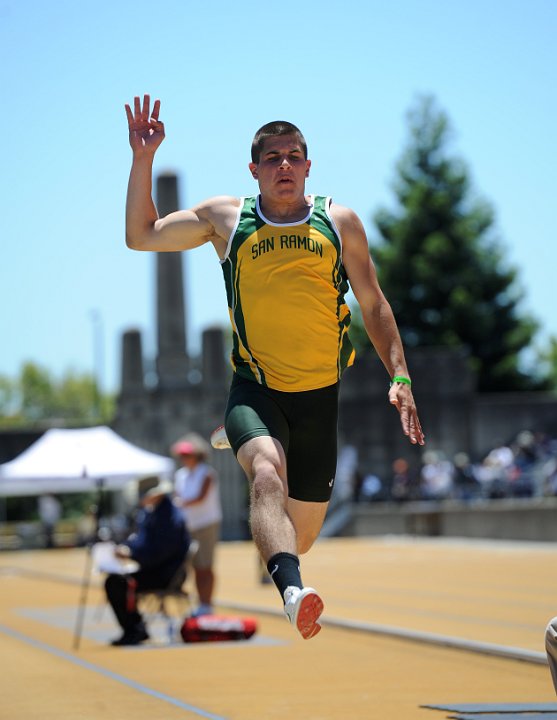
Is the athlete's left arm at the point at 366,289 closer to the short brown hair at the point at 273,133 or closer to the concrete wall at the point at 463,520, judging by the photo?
the short brown hair at the point at 273,133

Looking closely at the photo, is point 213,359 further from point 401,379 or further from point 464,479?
point 401,379

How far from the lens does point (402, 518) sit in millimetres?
38938

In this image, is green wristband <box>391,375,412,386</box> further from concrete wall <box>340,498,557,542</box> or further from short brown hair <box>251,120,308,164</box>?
concrete wall <box>340,498,557,542</box>

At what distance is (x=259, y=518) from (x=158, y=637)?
7873 mm

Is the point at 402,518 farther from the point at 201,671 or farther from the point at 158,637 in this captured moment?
the point at 201,671

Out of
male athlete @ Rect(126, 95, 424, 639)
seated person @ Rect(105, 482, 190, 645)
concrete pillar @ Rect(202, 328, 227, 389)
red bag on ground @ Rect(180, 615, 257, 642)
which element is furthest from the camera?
concrete pillar @ Rect(202, 328, 227, 389)

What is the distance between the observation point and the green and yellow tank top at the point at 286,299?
6.63m

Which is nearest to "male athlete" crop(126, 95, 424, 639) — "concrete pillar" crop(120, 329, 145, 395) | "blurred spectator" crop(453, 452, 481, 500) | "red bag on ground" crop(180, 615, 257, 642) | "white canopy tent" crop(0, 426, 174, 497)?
"red bag on ground" crop(180, 615, 257, 642)

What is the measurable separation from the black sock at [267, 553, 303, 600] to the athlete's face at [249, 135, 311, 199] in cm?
166

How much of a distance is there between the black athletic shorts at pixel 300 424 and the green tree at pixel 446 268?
66063mm

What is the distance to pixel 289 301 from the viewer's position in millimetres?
6613

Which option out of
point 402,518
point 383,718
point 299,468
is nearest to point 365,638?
point 383,718

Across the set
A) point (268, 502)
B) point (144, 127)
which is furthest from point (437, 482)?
point (268, 502)

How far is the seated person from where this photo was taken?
43.3 ft
